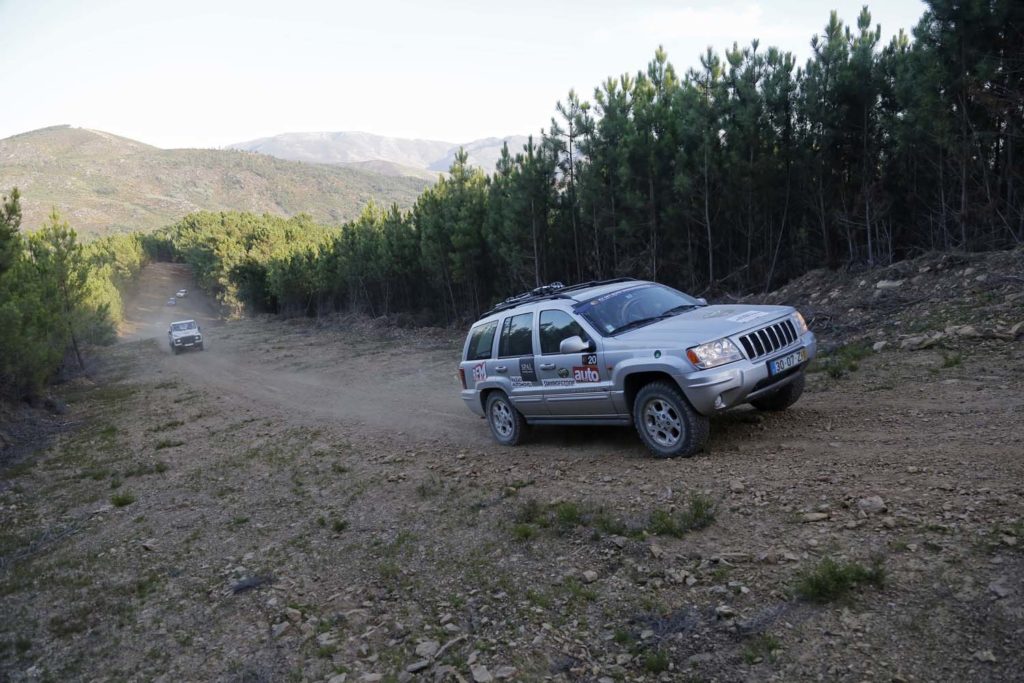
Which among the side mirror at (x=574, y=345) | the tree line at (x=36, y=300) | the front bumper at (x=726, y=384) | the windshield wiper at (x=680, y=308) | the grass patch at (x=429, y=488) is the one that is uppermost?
the tree line at (x=36, y=300)

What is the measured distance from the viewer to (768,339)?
21.5ft

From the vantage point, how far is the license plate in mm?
6438

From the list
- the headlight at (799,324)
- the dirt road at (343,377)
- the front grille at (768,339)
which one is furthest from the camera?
the dirt road at (343,377)

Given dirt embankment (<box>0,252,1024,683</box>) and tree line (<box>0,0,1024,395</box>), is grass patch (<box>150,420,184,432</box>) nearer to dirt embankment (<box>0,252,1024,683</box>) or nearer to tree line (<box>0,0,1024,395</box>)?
dirt embankment (<box>0,252,1024,683</box>)

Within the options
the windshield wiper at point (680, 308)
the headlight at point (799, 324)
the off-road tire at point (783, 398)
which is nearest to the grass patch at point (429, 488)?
the windshield wiper at point (680, 308)

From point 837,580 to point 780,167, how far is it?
60.8ft

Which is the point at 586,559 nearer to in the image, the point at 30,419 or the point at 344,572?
the point at 344,572

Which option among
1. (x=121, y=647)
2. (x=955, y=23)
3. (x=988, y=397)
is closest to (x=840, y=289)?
(x=955, y=23)

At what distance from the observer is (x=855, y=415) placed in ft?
23.6

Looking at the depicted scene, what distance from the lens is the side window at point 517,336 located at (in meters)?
8.05

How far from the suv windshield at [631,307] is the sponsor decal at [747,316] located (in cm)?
85

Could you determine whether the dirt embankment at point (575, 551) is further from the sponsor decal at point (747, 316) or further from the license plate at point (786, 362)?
the sponsor decal at point (747, 316)

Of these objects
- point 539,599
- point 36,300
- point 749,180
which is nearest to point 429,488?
point 539,599

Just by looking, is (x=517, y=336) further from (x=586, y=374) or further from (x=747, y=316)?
(x=747, y=316)
